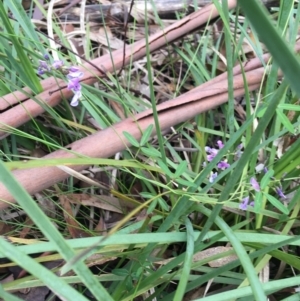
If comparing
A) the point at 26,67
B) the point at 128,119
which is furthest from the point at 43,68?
the point at 128,119

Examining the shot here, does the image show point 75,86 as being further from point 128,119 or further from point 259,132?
point 259,132

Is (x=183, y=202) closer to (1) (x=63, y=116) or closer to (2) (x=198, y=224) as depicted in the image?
(2) (x=198, y=224)

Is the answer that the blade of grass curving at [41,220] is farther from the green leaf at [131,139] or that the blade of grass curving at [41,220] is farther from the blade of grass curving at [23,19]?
the blade of grass curving at [23,19]

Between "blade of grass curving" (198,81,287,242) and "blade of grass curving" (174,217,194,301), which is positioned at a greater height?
"blade of grass curving" (198,81,287,242)

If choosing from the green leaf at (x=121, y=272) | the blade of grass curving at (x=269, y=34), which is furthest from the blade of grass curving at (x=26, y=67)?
the blade of grass curving at (x=269, y=34)

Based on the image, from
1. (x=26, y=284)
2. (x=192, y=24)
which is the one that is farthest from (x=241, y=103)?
(x=26, y=284)

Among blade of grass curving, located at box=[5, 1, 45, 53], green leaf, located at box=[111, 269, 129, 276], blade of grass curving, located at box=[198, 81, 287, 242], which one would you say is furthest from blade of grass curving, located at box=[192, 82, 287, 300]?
blade of grass curving, located at box=[5, 1, 45, 53]

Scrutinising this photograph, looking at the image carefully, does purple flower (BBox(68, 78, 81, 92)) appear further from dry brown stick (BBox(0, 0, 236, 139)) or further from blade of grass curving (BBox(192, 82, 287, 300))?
blade of grass curving (BBox(192, 82, 287, 300))
